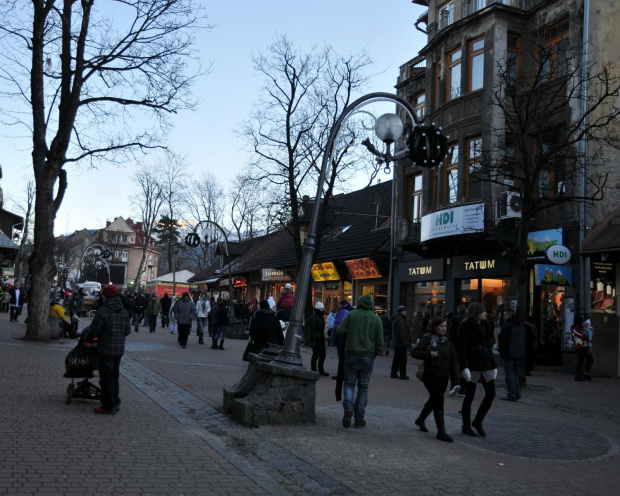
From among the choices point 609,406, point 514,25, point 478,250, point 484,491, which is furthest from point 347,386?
point 514,25

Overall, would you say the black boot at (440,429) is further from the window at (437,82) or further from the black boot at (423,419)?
the window at (437,82)

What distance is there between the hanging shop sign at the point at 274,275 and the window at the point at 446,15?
63.6 ft

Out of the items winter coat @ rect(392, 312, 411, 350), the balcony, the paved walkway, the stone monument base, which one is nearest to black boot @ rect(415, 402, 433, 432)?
the paved walkway

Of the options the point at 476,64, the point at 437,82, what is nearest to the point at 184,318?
the point at 437,82

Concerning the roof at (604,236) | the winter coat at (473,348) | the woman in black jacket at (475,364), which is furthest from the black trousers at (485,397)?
the roof at (604,236)

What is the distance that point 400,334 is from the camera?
17.3 m

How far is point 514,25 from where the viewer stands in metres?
23.6

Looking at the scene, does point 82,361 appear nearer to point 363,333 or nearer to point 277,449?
point 277,449

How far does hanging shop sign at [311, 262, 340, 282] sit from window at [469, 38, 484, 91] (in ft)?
47.5

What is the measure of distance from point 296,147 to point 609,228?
13.4m

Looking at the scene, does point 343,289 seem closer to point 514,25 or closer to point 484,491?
point 514,25

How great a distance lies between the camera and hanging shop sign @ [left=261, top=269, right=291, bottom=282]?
43194 millimetres

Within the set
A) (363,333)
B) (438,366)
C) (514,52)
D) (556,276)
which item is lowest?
(438,366)

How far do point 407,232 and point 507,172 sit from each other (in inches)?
334
